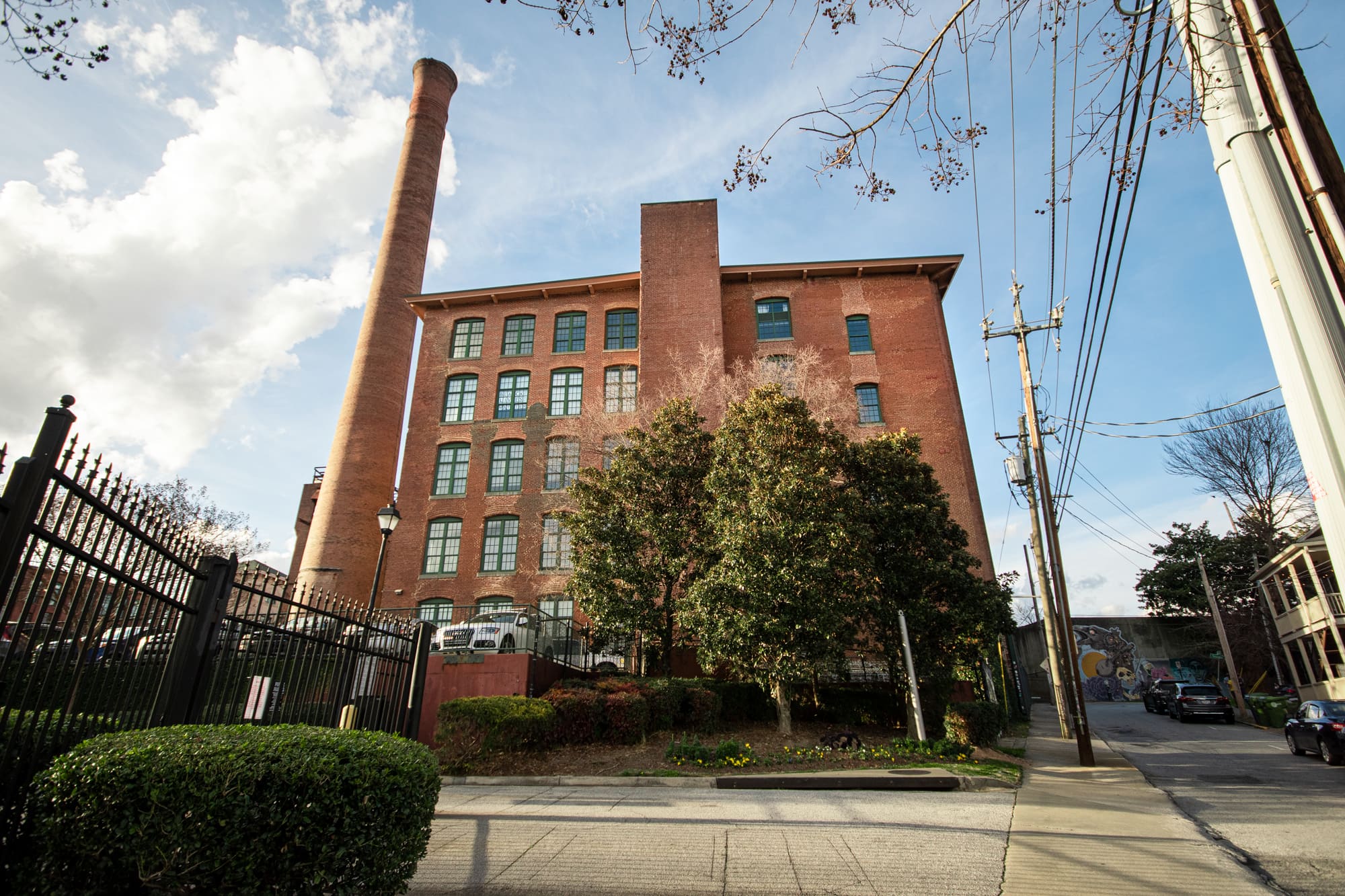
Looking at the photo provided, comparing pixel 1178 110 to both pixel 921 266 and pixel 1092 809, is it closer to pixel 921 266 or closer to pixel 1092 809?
pixel 1092 809

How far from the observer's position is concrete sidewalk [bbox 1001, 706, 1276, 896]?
227 inches

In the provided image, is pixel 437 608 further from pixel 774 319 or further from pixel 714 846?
pixel 714 846

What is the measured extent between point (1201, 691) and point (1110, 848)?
88.1 feet

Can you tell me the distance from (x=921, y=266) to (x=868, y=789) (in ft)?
86.8

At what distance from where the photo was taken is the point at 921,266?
104ft

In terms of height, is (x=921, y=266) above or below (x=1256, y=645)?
above

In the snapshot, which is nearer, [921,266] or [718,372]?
[718,372]

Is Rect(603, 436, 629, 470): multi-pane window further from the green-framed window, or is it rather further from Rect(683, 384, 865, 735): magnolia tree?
Rect(683, 384, 865, 735): magnolia tree

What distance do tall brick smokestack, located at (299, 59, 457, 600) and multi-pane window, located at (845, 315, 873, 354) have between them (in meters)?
20.5

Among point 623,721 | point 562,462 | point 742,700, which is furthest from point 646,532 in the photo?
point 562,462

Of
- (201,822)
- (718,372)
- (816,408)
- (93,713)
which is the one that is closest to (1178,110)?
(201,822)

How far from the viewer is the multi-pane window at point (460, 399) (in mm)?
31891

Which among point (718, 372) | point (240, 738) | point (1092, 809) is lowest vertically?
point (1092, 809)

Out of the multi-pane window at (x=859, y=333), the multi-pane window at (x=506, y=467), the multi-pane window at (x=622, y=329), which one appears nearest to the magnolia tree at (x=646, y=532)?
the multi-pane window at (x=506, y=467)
